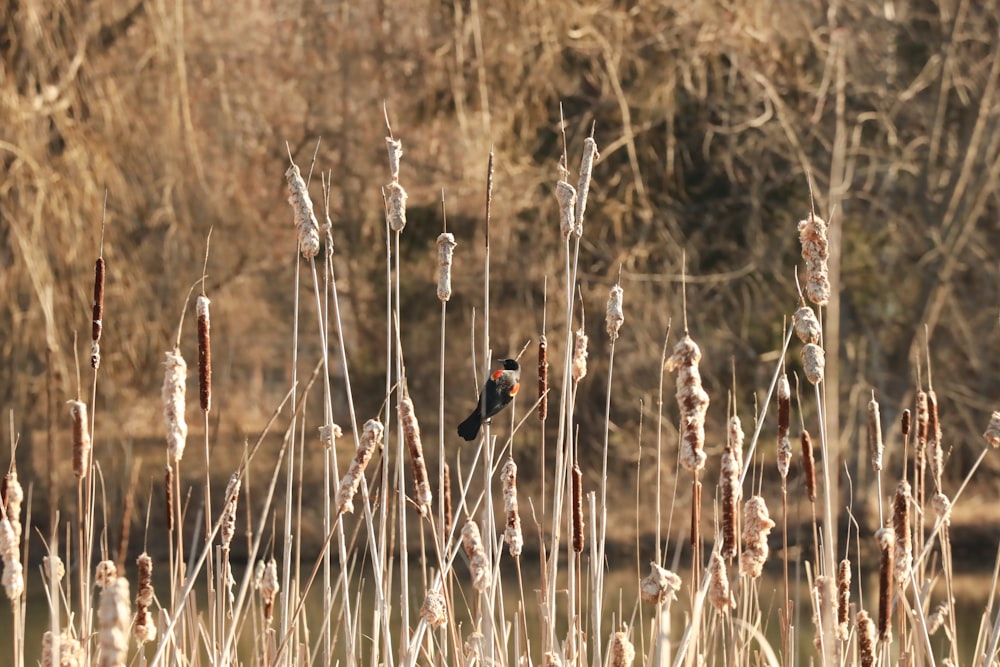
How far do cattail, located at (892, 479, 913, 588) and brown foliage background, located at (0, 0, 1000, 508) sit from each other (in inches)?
201

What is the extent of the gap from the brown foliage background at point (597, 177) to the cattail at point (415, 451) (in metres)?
5.33

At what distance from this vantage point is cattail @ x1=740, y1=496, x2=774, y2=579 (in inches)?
55.7

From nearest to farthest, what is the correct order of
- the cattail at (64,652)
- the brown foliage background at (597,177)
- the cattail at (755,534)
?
1. the cattail at (64,652)
2. the cattail at (755,534)
3. the brown foliage background at (597,177)

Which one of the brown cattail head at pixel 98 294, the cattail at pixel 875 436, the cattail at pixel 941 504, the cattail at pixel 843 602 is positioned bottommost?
the cattail at pixel 843 602

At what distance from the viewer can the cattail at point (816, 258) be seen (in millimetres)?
1396

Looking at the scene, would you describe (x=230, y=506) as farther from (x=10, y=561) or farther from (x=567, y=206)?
(x=567, y=206)

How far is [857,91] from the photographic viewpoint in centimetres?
729

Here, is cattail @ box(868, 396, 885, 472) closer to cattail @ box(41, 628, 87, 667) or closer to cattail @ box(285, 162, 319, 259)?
cattail @ box(285, 162, 319, 259)

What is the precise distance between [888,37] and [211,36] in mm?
3639

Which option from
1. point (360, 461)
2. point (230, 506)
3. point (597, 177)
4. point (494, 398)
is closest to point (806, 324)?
point (360, 461)

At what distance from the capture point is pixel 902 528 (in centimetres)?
151

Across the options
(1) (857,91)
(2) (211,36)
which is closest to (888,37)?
(1) (857,91)

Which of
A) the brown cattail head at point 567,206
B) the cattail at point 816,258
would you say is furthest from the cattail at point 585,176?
the cattail at point 816,258

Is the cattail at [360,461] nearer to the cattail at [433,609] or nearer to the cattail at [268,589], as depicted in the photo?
the cattail at [433,609]
